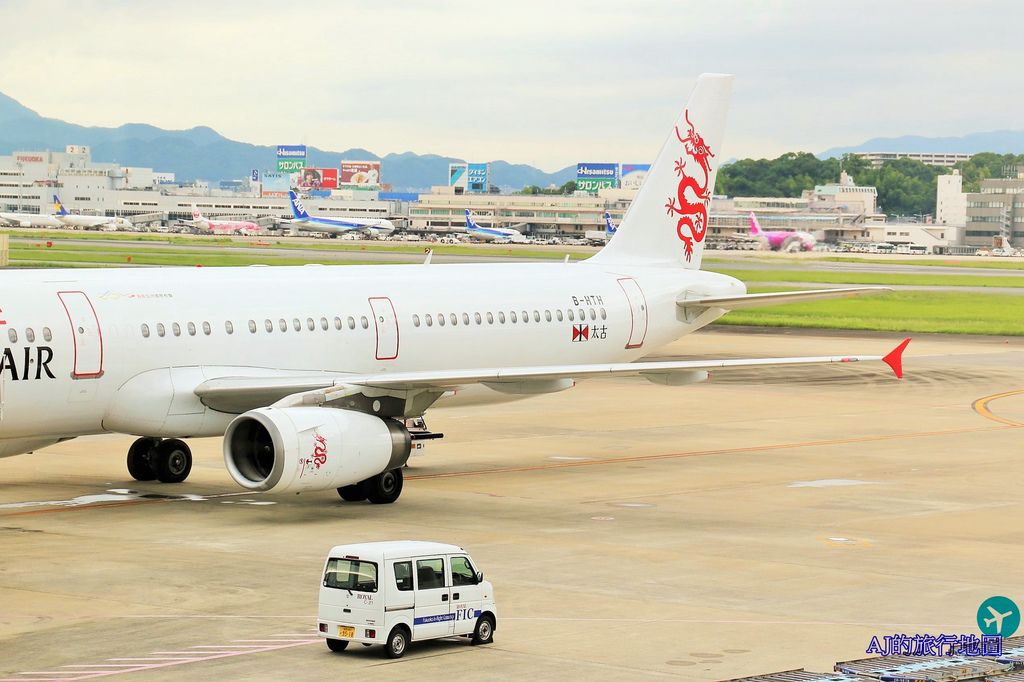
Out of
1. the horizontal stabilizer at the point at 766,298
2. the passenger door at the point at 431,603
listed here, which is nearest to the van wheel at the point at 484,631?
the passenger door at the point at 431,603

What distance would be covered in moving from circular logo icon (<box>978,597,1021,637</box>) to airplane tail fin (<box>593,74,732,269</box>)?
2251 centimetres

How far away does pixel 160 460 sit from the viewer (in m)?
33.3

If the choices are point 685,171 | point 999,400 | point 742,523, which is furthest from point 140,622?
point 999,400

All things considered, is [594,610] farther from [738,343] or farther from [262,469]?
[738,343]

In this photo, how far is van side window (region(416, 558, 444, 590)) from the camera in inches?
748

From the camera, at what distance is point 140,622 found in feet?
66.7

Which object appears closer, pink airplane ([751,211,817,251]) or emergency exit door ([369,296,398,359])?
emergency exit door ([369,296,398,359])

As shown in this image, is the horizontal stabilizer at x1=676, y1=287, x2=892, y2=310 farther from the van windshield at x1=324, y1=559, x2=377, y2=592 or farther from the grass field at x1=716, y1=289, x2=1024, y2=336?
the grass field at x1=716, y1=289, x2=1024, y2=336

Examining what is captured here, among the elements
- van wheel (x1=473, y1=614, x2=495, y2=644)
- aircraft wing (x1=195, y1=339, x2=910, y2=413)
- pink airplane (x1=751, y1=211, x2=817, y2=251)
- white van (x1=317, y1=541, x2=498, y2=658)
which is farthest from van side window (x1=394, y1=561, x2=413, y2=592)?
pink airplane (x1=751, y1=211, x2=817, y2=251)

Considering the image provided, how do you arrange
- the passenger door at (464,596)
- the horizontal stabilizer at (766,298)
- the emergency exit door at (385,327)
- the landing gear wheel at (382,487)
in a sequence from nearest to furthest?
the passenger door at (464,596)
the landing gear wheel at (382,487)
the emergency exit door at (385,327)
the horizontal stabilizer at (766,298)

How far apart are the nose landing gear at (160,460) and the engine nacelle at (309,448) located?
13.7ft

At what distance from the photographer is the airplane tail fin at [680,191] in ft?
139

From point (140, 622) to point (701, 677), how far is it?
25.4 feet

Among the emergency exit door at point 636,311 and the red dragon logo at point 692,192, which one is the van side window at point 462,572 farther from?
the red dragon logo at point 692,192
